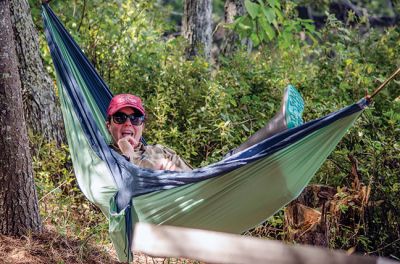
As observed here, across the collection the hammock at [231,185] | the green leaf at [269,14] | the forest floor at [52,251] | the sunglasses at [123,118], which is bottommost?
the forest floor at [52,251]

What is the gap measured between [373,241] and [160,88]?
1.49m

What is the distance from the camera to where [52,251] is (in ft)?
13.2

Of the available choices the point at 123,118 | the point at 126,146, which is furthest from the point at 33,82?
the point at 126,146

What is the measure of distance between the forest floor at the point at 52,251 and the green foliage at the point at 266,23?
5.97ft

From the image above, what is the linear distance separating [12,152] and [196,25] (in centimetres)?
280

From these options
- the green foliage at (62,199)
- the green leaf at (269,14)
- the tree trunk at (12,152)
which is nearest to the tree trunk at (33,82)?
the green foliage at (62,199)

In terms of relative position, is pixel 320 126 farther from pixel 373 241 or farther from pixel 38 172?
pixel 38 172

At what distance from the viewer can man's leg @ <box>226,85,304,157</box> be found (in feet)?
11.9

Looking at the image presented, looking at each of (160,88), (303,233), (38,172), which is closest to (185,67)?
(160,88)

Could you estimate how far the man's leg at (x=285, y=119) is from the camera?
364cm

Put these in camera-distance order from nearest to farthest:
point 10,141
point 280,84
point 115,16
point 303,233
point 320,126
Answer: point 320,126
point 10,141
point 303,233
point 280,84
point 115,16

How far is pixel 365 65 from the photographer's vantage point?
5.67 metres

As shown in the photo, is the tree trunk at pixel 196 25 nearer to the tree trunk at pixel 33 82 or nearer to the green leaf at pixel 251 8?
the green leaf at pixel 251 8

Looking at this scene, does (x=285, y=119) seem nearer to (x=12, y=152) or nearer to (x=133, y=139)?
(x=133, y=139)
